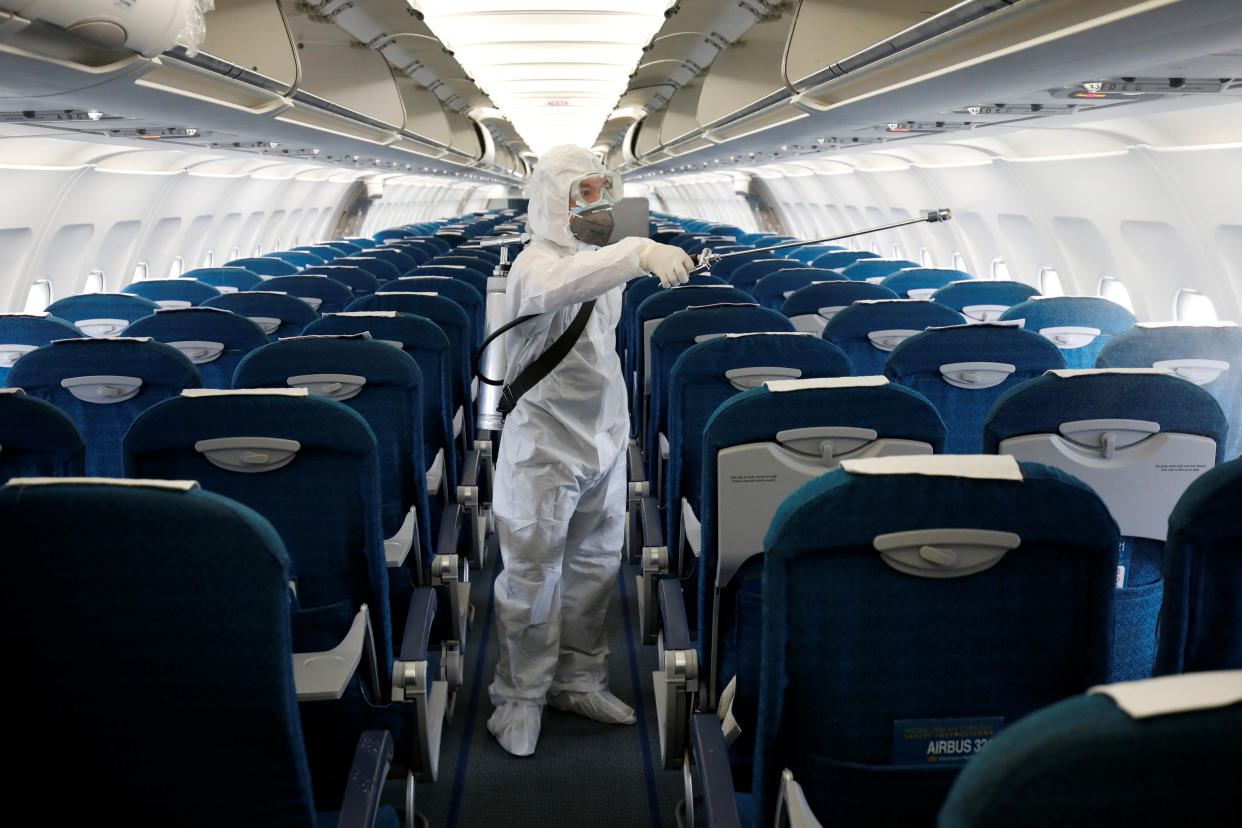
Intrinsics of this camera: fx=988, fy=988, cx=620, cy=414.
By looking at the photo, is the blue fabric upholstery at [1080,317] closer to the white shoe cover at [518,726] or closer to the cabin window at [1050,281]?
the white shoe cover at [518,726]

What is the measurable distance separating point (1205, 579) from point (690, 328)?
323 centimetres

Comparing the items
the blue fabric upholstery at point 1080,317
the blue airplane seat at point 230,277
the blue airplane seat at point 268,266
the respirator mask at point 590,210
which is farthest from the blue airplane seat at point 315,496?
the blue airplane seat at point 268,266

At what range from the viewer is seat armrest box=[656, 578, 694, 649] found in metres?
3.13

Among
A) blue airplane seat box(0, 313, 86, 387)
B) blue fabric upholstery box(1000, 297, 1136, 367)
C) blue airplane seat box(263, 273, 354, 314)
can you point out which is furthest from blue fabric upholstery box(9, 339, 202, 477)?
blue fabric upholstery box(1000, 297, 1136, 367)

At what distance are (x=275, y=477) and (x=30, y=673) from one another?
1.03 m

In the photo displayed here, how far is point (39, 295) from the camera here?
10.4 m

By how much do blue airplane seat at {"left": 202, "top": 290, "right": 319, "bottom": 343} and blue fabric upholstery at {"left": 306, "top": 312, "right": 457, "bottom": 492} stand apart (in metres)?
1.71

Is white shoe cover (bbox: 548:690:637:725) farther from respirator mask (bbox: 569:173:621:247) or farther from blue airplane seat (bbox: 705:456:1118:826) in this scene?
blue airplane seat (bbox: 705:456:1118:826)

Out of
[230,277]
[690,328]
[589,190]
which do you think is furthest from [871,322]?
[230,277]

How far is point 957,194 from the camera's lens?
13.4 meters

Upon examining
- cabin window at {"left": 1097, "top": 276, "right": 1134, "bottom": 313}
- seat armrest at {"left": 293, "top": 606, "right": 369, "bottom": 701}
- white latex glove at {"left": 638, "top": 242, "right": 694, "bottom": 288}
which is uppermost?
white latex glove at {"left": 638, "top": 242, "right": 694, "bottom": 288}

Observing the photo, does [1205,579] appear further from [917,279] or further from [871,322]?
[917,279]

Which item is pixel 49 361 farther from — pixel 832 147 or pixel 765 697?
pixel 832 147

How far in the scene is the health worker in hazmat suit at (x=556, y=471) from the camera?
12.3 ft
